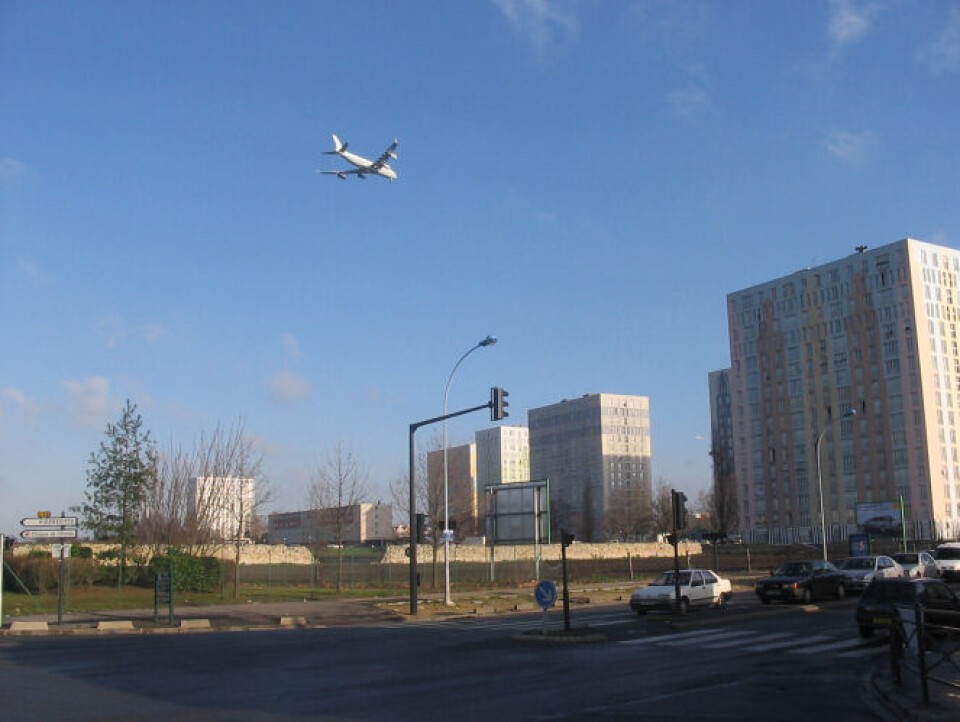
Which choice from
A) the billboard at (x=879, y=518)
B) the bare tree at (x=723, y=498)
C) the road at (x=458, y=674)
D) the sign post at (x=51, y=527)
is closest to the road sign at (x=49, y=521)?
the sign post at (x=51, y=527)

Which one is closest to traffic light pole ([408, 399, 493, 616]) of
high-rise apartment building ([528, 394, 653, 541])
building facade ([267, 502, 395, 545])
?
building facade ([267, 502, 395, 545])

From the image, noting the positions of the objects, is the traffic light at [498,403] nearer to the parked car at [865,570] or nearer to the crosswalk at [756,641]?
the crosswalk at [756,641]

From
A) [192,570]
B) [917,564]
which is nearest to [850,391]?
[917,564]

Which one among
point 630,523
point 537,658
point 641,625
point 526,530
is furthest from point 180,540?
point 630,523

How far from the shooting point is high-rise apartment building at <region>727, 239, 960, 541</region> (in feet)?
380

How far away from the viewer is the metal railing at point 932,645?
12.2 m

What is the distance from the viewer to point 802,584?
3347cm

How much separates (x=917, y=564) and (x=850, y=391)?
89.7 meters

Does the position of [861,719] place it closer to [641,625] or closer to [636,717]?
[636,717]

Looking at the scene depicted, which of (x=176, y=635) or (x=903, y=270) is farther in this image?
(x=903, y=270)

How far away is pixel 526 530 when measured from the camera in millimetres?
47844

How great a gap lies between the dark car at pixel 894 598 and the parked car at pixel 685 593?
24.8 feet

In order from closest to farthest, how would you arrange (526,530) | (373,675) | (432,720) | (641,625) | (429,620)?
1. (432,720)
2. (373,675)
3. (641,625)
4. (429,620)
5. (526,530)

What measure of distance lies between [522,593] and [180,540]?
750 inches
